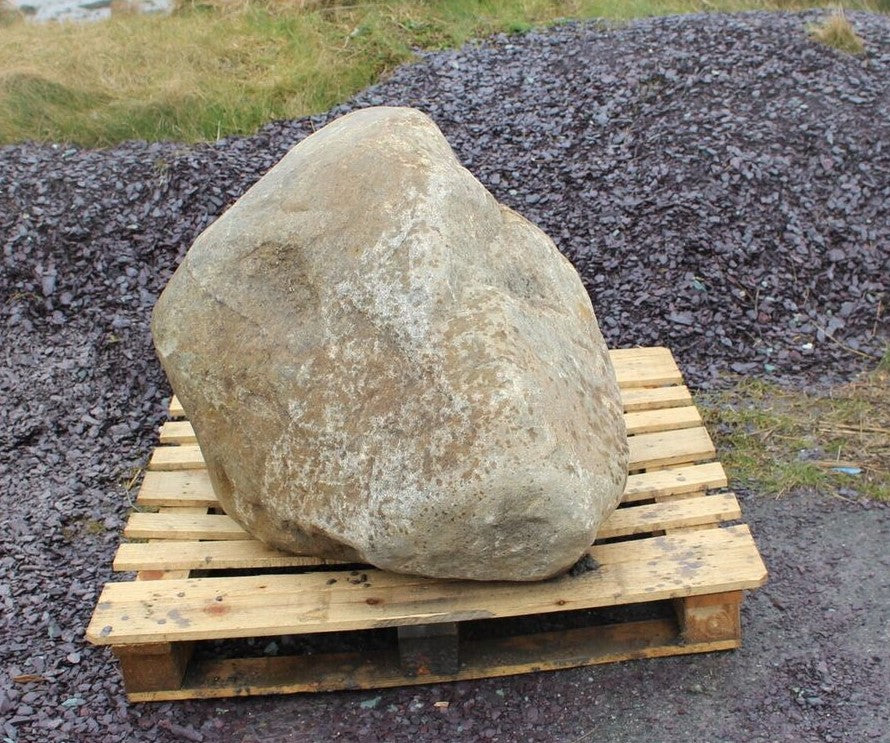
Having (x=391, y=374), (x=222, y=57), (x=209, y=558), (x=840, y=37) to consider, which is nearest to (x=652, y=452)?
(x=391, y=374)

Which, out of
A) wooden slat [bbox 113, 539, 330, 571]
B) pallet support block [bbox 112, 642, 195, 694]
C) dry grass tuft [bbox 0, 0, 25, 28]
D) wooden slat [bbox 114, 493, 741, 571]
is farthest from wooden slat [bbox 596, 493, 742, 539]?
dry grass tuft [bbox 0, 0, 25, 28]

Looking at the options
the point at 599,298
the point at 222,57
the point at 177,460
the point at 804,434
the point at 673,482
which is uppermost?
the point at 222,57

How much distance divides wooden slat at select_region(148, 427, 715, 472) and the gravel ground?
41 centimetres

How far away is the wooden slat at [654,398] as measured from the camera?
421cm

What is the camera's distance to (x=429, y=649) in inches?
127

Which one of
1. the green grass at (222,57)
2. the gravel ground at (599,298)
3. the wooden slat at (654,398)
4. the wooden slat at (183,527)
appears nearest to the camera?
the gravel ground at (599,298)

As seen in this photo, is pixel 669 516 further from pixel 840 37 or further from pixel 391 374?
pixel 840 37

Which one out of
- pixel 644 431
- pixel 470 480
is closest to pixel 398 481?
pixel 470 480

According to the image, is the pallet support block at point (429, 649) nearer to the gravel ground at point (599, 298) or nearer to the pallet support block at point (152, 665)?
the gravel ground at point (599, 298)

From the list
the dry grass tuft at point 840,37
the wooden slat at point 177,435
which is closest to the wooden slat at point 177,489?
the wooden slat at point 177,435

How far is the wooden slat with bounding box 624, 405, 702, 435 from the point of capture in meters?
4.04

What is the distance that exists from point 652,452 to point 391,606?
1231 millimetres

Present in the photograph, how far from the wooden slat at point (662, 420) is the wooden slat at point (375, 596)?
Answer: 753mm

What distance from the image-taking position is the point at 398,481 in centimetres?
291
